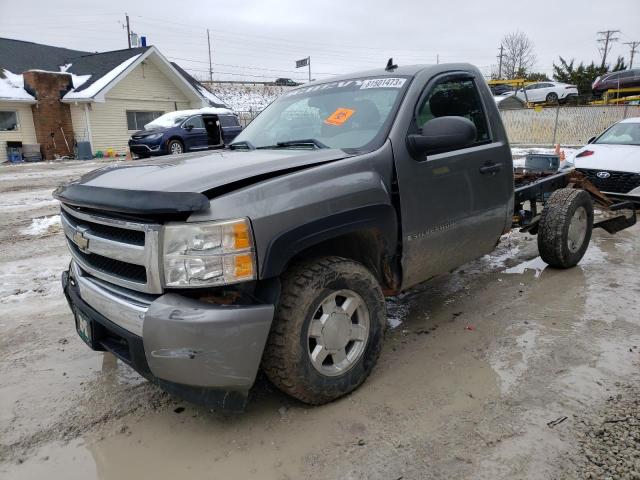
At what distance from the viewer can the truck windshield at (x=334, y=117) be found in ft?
10.9

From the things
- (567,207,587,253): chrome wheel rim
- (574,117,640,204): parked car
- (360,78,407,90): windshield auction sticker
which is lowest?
(567,207,587,253): chrome wheel rim

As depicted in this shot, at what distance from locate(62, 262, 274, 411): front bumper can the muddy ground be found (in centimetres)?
43

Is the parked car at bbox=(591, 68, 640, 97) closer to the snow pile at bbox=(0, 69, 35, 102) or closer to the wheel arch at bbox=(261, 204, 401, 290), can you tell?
the snow pile at bbox=(0, 69, 35, 102)

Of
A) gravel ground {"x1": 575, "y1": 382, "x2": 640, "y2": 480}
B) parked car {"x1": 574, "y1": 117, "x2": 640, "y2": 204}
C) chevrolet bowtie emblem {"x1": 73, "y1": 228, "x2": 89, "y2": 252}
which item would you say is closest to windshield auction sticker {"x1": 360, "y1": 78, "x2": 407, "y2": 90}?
chevrolet bowtie emblem {"x1": 73, "y1": 228, "x2": 89, "y2": 252}

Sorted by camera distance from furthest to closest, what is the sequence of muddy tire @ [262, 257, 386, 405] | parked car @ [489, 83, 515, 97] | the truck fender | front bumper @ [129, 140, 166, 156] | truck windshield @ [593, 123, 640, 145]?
parked car @ [489, 83, 515, 97] < front bumper @ [129, 140, 166, 156] < truck windshield @ [593, 123, 640, 145] < muddy tire @ [262, 257, 386, 405] < the truck fender

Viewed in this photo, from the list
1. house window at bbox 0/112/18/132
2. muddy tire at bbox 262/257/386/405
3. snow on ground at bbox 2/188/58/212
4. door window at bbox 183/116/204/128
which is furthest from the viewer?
house window at bbox 0/112/18/132

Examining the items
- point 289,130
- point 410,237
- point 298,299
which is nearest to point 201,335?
point 298,299

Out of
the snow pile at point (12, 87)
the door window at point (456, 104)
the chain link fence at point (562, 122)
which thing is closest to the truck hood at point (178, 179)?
the door window at point (456, 104)

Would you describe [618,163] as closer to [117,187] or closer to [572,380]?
[572,380]

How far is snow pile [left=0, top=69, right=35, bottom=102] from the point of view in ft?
72.0

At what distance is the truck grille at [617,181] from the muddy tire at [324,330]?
646 centimetres

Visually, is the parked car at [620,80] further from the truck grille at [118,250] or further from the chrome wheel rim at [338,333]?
the truck grille at [118,250]

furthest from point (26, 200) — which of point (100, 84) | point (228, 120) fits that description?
point (100, 84)

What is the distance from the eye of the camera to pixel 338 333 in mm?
2816
